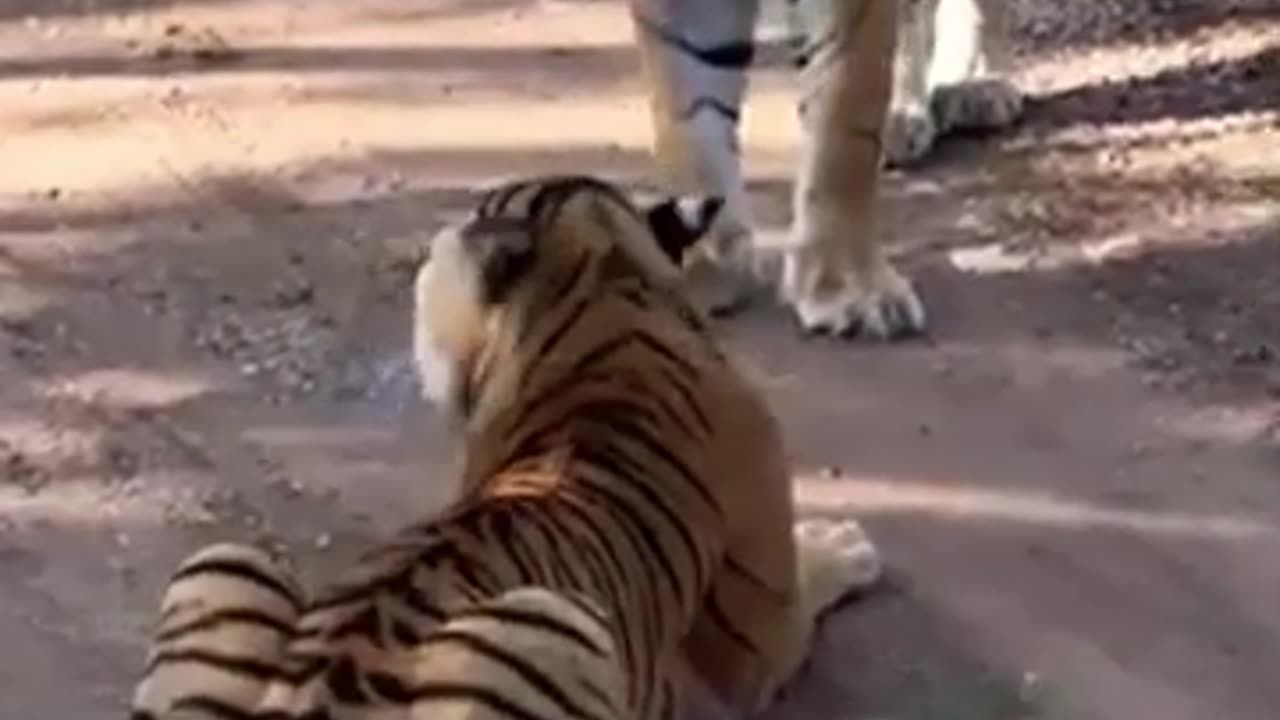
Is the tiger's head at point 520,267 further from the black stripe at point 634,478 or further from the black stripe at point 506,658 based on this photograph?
the black stripe at point 506,658

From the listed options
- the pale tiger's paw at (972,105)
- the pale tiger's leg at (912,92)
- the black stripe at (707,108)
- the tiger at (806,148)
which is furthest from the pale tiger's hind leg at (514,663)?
the pale tiger's paw at (972,105)

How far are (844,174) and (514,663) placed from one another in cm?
240

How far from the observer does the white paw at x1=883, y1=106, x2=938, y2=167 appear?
6.00 metres

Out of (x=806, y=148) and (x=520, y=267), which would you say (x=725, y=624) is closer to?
(x=520, y=267)

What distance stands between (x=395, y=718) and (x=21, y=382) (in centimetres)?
223

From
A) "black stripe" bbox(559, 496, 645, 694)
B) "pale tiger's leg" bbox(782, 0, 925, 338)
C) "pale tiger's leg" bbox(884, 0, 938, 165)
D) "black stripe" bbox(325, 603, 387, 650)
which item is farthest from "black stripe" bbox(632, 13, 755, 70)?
"black stripe" bbox(325, 603, 387, 650)

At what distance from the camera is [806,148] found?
521cm

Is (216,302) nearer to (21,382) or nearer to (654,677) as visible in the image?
(21,382)

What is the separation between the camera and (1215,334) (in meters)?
5.08

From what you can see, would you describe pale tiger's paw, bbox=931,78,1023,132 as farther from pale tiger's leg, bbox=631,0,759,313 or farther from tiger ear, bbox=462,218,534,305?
tiger ear, bbox=462,218,534,305

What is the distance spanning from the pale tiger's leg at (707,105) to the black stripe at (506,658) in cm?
232

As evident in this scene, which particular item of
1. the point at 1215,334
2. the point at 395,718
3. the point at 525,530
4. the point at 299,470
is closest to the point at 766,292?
the point at 1215,334

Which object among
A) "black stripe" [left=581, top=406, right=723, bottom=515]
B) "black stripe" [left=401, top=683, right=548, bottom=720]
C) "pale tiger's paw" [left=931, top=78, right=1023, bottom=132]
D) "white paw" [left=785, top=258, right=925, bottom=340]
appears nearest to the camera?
"black stripe" [left=401, top=683, right=548, bottom=720]

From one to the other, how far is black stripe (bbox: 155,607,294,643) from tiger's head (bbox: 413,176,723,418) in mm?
665
